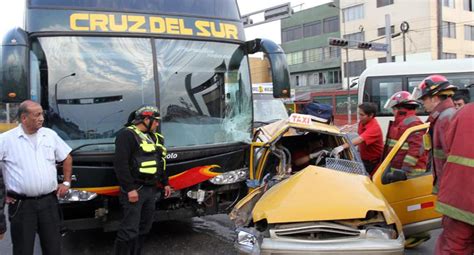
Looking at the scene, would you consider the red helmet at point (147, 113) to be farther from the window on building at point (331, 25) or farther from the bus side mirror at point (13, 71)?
the window on building at point (331, 25)

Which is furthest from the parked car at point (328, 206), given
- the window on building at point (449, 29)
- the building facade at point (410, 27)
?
the window on building at point (449, 29)

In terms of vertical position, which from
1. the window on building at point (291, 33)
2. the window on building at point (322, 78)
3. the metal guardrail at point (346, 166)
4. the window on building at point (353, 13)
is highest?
the window on building at point (353, 13)

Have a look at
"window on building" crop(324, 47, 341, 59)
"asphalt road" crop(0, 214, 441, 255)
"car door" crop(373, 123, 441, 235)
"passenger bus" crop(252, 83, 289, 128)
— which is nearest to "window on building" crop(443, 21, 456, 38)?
"window on building" crop(324, 47, 341, 59)

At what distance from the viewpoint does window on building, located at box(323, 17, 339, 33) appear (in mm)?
52875

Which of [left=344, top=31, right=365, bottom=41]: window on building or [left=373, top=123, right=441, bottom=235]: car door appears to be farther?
[left=344, top=31, right=365, bottom=41]: window on building

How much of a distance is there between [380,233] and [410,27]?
1732 inches

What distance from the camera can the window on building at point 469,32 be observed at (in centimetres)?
4691

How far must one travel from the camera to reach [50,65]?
4.97 metres

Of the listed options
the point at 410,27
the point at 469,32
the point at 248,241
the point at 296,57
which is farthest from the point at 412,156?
the point at 296,57

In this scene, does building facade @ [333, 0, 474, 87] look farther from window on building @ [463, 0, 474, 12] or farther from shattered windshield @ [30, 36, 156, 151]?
shattered windshield @ [30, 36, 156, 151]

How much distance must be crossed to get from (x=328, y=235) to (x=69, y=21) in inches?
135

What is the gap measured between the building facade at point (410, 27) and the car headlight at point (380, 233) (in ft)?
130

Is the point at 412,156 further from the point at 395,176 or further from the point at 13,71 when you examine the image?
the point at 13,71

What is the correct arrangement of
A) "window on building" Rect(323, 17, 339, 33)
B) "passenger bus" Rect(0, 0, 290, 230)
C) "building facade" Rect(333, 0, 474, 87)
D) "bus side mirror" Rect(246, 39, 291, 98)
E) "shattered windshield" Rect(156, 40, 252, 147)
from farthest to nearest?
"window on building" Rect(323, 17, 339, 33) → "building facade" Rect(333, 0, 474, 87) → "bus side mirror" Rect(246, 39, 291, 98) → "shattered windshield" Rect(156, 40, 252, 147) → "passenger bus" Rect(0, 0, 290, 230)
